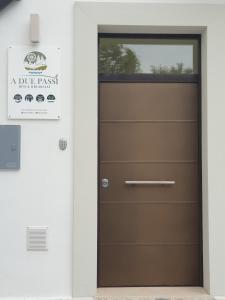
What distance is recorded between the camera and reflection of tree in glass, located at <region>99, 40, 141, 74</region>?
16.8 feet

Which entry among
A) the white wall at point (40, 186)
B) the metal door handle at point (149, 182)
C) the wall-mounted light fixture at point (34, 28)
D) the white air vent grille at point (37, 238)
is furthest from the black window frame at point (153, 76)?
the white air vent grille at point (37, 238)

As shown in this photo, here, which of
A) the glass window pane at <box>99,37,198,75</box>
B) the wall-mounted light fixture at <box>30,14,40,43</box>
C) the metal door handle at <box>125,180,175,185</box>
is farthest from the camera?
the glass window pane at <box>99,37,198,75</box>

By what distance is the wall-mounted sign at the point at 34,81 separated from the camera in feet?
15.6

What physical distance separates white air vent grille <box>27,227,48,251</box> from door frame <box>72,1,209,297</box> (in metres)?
0.31

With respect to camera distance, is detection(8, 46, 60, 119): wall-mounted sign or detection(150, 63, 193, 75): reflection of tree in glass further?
detection(150, 63, 193, 75): reflection of tree in glass

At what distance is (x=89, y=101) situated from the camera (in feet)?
15.7

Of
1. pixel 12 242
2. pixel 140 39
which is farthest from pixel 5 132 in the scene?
pixel 140 39

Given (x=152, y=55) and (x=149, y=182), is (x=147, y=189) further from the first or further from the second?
(x=152, y=55)

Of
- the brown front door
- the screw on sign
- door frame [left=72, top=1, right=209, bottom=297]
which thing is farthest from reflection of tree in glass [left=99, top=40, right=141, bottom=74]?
the screw on sign

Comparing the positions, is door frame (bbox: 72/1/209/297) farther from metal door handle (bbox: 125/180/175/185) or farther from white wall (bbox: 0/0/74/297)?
metal door handle (bbox: 125/180/175/185)

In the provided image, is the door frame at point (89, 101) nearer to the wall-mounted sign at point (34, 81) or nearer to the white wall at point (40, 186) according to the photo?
the white wall at point (40, 186)

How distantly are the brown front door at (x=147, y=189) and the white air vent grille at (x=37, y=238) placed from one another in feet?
2.19

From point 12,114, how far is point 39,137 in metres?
0.36

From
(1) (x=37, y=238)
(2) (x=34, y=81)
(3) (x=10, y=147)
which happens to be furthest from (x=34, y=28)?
(1) (x=37, y=238)
